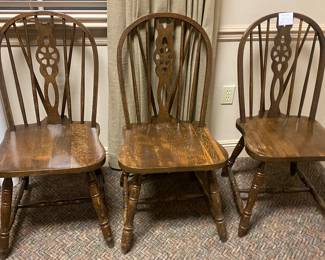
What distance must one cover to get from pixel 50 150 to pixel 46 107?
0.90 feet

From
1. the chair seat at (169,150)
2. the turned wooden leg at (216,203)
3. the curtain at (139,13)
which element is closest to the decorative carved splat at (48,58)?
the curtain at (139,13)

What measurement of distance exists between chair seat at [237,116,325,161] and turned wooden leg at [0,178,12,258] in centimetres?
97

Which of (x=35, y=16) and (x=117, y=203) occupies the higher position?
(x=35, y=16)

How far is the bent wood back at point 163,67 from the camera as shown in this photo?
1.43 metres

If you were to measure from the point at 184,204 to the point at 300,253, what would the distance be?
0.56 m

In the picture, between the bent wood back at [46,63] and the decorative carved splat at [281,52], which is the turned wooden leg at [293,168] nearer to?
the decorative carved splat at [281,52]

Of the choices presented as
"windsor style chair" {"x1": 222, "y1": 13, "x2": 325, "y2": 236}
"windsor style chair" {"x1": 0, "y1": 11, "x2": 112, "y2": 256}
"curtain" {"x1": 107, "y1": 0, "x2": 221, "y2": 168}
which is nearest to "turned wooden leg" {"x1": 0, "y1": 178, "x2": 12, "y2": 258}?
"windsor style chair" {"x1": 0, "y1": 11, "x2": 112, "y2": 256}

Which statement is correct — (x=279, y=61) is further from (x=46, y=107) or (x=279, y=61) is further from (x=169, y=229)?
(x=46, y=107)

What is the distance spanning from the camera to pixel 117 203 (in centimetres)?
163

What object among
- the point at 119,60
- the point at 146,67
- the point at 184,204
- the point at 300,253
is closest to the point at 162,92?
the point at 146,67

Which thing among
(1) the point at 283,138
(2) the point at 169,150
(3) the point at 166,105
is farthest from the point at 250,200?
(3) the point at 166,105

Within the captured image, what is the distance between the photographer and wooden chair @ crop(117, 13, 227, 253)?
4.23 ft

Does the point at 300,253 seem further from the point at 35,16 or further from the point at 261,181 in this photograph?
the point at 35,16

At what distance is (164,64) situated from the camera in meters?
1.47
